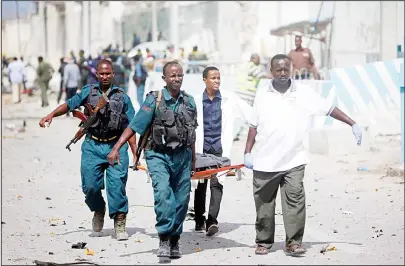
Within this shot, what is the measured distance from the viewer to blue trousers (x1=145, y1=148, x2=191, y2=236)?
729 centimetres

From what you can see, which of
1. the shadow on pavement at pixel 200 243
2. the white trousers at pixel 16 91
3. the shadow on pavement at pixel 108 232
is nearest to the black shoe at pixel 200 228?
the shadow on pavement at pixel 200 243

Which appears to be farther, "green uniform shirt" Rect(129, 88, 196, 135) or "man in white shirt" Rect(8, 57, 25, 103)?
"man in white shirt" Rect(8, 57, 25, 103)

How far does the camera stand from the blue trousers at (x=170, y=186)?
23.9 feet

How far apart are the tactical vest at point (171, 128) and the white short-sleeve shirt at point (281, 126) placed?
56 cm

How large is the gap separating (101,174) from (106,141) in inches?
13.0

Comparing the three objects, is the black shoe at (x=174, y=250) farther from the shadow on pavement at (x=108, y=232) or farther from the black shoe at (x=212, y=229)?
the shadow on pavement at (x=108, y=232)

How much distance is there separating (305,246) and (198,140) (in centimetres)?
146

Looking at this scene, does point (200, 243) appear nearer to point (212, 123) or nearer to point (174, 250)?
point (174, 250)

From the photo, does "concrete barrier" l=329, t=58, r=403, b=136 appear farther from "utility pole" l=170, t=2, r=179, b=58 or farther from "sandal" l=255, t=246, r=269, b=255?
"utility pole" l=170, t=2, r=179, b=58

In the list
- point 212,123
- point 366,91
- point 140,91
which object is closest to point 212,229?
point 212,123

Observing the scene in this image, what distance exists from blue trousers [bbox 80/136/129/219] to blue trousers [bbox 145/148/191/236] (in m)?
1.07

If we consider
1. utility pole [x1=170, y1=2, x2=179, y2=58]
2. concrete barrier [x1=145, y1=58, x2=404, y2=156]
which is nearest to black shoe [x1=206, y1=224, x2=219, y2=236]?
concrete barrier [x1=145, y1=58, x2=404, y2=156]

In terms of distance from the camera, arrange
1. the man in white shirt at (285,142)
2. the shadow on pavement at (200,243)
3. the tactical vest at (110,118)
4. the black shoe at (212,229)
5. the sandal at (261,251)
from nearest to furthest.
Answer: the man in white shirt at (285,142)
the sandal at (261,251)
the shadow on pavement at (200,243)
the tactical vest at (110,118)
the black shoe at (212,229)

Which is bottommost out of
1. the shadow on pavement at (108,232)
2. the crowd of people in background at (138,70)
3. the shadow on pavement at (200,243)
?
the shadow on pavement at (108,232)
